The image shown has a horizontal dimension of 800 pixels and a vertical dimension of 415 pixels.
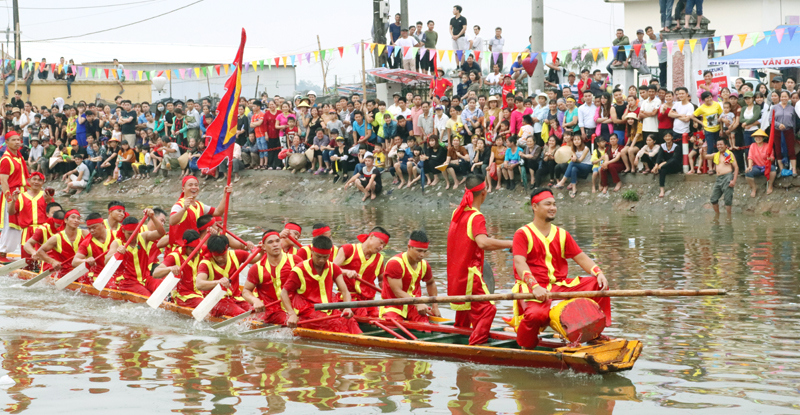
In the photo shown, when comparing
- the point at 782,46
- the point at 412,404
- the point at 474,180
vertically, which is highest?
the point at 782,46

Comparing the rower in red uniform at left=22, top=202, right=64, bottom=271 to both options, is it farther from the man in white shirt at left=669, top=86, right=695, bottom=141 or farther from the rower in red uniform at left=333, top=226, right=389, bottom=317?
the man in white shirt at left=669, top=86, right=695, bottom=141

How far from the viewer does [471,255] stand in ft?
26.0

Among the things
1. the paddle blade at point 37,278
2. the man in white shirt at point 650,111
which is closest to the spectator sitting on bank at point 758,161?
the man in white shirt at point 650,111

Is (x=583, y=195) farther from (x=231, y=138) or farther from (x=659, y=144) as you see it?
(x=231, y=138)

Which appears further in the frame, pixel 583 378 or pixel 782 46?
pixel 782 46

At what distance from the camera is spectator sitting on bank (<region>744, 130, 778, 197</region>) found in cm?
1570

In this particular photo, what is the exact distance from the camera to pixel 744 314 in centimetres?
923

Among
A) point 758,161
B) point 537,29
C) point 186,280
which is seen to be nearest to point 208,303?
point 186,280

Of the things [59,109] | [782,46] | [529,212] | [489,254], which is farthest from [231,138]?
[59,109]

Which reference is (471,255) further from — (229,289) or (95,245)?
(95,245)

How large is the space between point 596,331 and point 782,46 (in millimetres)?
16935

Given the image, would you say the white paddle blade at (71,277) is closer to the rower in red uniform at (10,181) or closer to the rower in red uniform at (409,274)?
the rower in red uniform at (10,181)

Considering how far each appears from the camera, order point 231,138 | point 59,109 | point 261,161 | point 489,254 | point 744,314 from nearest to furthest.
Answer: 1. point 744,314
2. point 231,138
3. point 489,254
4. point 261,161
5. point 59,109

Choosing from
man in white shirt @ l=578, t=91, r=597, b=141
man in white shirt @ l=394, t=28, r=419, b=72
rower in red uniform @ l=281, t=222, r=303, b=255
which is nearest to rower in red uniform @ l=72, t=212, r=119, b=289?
rower in red uniform @ l=281, t=222, r=303, b=255
